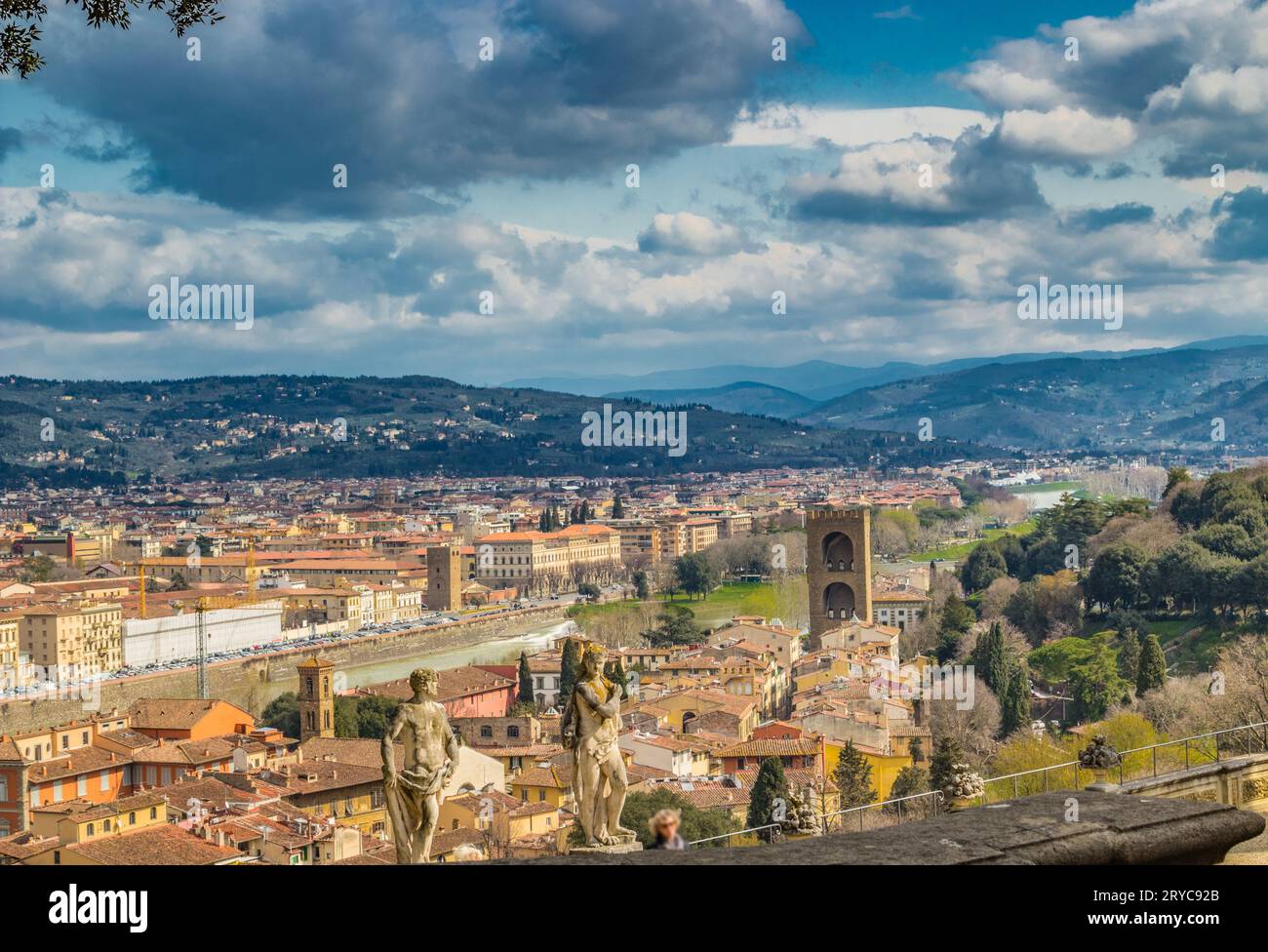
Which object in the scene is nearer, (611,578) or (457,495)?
(611,578)

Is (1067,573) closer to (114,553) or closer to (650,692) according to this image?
(650,692)

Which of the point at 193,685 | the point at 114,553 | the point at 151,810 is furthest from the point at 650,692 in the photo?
the point at 114,553

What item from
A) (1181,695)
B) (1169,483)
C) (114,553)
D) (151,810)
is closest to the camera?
(151,810)

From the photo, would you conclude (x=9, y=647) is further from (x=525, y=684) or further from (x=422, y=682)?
(x=422, y=682)

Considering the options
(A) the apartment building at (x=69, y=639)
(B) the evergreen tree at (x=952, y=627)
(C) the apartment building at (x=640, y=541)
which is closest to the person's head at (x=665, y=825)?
(B) the evergreen tree at (x=952, y=627)

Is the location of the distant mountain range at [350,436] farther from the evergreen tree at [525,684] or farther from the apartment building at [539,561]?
the evergreen tree at [525,684]
